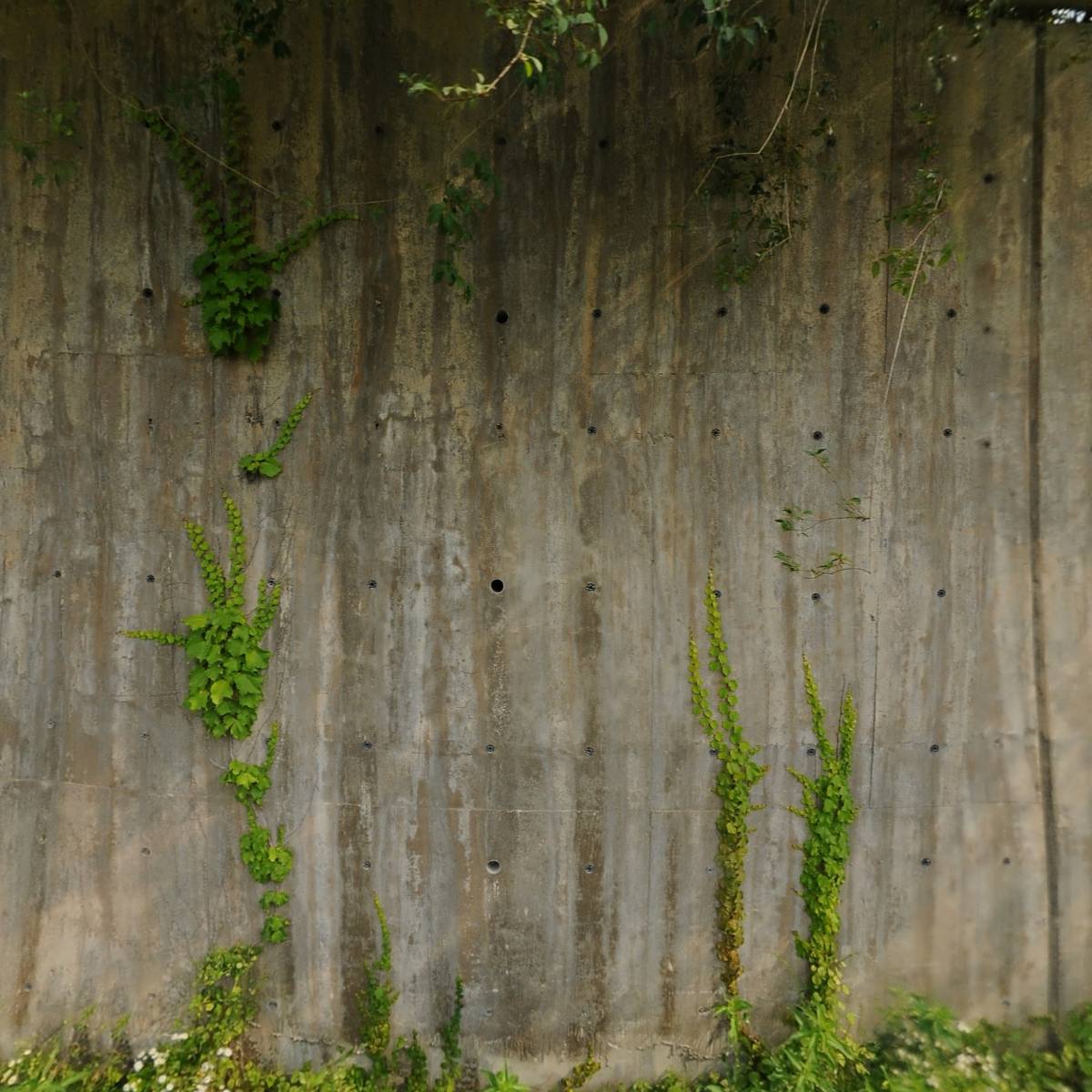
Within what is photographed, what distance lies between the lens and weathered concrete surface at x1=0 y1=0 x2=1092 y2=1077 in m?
3.23

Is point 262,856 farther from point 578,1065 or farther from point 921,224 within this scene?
point 921,224

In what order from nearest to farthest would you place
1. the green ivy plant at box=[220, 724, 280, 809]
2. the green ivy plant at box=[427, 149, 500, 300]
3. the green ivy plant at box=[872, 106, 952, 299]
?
the green ivy plant at box=[427, 149, 500, 300] < the green ivy plant at box=[872, 106, 952, 299] < the green ivy plant at box=[220, 724, 280, 809]

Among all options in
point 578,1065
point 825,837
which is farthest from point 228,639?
point 825,837

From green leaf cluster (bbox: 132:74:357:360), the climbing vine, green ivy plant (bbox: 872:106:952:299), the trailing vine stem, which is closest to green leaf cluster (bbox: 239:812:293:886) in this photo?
the climbing vine

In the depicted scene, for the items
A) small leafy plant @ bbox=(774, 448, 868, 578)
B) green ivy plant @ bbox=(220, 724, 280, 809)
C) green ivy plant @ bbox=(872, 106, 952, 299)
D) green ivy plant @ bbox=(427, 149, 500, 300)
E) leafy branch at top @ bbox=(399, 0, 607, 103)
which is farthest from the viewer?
green ivy plant @ bbox=(220, 724, 280, 809)

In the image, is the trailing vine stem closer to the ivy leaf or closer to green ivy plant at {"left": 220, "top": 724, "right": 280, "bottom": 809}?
green ivy plant at {"left": 220, "top": 724, "right": 280, "bottom": 809}

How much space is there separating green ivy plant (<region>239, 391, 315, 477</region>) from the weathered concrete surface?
3.3 inches

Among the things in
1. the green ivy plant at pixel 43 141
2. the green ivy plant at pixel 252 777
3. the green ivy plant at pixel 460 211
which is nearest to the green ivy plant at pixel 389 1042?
the green ivy plant at pixel 252 777

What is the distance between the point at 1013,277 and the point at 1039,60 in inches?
39.1

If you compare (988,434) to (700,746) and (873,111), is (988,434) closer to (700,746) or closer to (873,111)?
(873,111)

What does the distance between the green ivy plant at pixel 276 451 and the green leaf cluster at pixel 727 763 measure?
7.38 feet

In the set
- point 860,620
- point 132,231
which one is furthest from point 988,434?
point 132,231

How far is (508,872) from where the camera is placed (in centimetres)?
348

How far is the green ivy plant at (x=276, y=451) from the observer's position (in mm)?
3338
